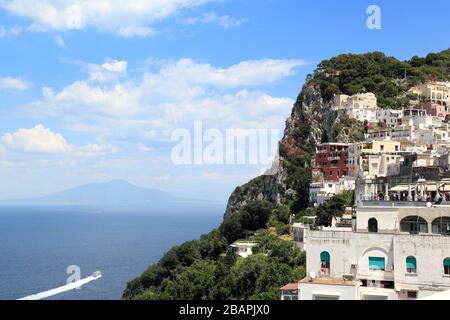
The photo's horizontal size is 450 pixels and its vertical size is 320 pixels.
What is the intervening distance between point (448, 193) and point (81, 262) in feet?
220

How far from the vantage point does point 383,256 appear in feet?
60.3

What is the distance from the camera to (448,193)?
75.2ft

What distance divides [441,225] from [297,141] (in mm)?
49971

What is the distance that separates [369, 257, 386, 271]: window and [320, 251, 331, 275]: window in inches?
57.2

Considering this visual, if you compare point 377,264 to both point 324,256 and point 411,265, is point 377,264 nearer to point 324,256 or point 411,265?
point 411,265

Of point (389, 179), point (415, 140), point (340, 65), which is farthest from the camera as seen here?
point (340, 65)

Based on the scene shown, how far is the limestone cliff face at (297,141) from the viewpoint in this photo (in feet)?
203

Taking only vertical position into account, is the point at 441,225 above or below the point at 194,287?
above

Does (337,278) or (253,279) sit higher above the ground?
(337,278)

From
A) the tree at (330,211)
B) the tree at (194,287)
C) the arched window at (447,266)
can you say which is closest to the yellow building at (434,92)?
the tree at (330,211)

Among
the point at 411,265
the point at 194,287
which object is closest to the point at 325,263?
the point at 411,265

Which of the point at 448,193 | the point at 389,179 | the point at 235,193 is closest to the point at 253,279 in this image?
the point at 389,179
